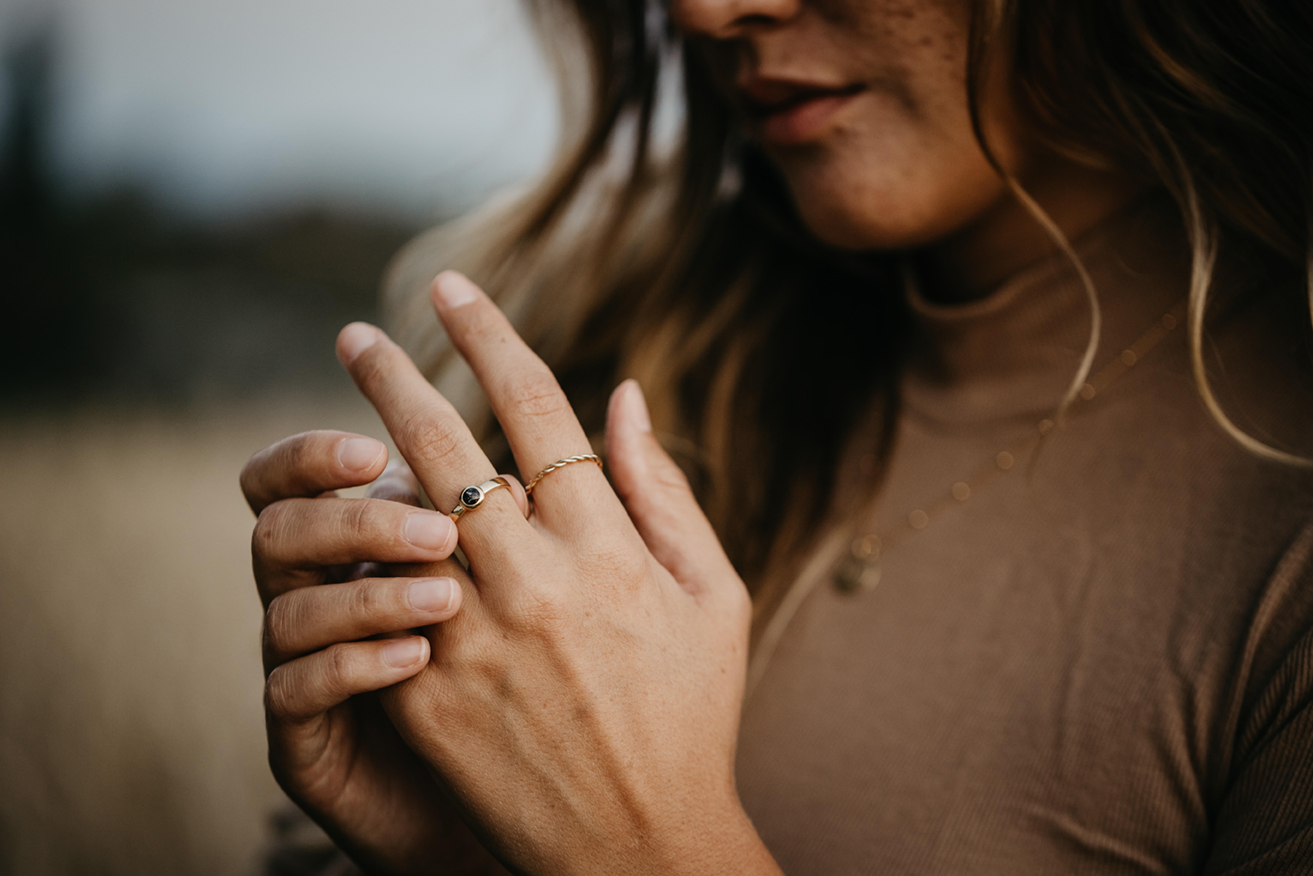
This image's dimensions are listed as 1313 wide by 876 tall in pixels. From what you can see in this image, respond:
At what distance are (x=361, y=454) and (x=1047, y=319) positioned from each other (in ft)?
3.43

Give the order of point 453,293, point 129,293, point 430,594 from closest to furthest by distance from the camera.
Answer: point 430,594 → point 453,293 → point 129,293

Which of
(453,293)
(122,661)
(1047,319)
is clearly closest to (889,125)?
(1047,319)

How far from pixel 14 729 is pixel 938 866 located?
2.79 m

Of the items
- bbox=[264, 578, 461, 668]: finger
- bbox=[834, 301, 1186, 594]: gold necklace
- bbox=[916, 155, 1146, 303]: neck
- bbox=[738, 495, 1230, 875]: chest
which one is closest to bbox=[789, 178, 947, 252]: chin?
bbox=[916, 155, 1146, 303]: neck

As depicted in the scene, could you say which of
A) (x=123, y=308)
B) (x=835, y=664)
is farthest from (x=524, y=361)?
(x=123, y=308)

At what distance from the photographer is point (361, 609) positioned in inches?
29.4

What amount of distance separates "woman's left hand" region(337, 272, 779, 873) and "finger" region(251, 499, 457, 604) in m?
0.05

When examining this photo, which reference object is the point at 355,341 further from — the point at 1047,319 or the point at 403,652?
the point at 1047,319

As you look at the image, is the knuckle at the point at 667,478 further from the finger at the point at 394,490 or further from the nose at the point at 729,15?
the nose at the point at 729,15

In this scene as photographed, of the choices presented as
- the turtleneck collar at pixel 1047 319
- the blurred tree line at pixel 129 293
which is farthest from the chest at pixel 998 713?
the blurred tree line at pixel 129 293

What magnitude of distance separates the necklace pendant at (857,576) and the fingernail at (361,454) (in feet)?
2.62

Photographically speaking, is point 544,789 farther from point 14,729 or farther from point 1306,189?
point 14,729

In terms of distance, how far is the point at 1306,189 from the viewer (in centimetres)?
95

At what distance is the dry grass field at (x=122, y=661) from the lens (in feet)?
7.76
